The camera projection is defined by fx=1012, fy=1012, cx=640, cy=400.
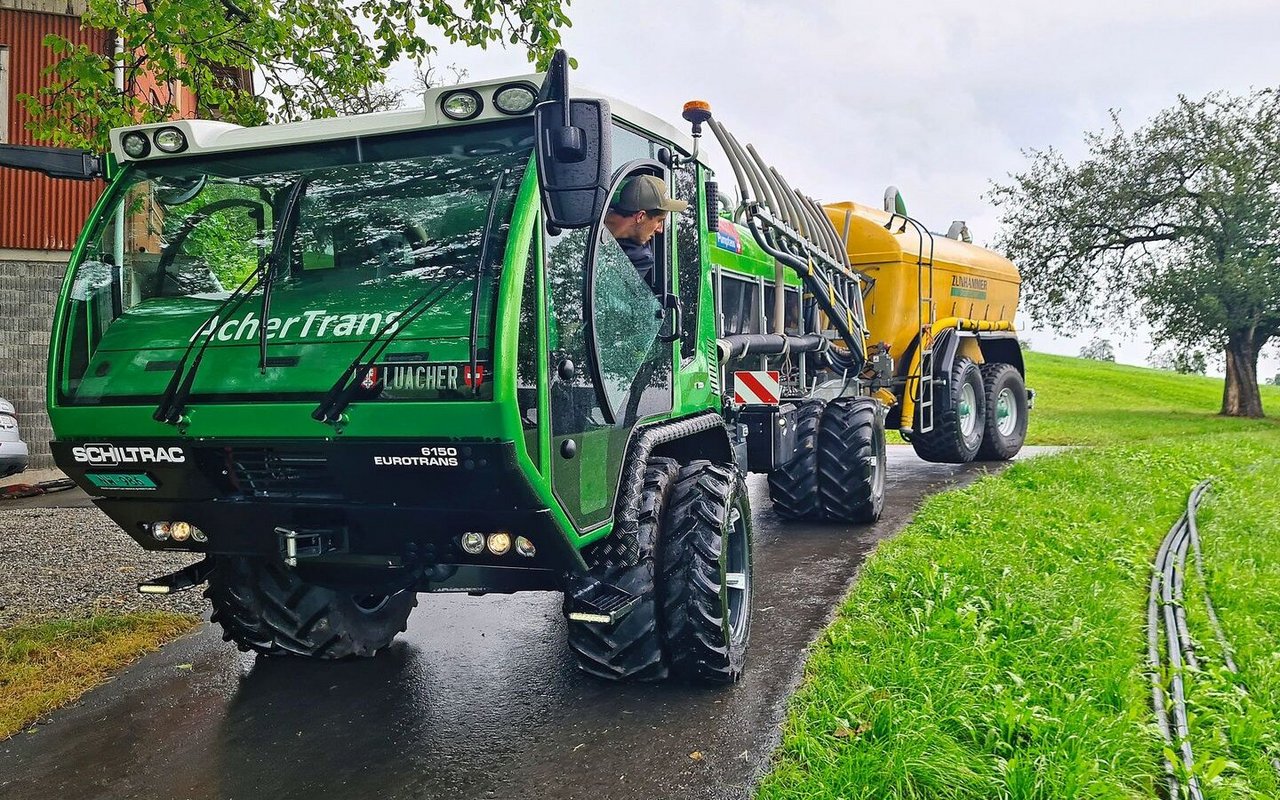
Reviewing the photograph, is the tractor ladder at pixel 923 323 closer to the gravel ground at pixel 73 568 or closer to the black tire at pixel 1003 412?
the black tire at pixel 1003 412

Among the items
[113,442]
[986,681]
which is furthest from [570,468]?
[986,681]

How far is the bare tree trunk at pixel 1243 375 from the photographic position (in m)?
22.5

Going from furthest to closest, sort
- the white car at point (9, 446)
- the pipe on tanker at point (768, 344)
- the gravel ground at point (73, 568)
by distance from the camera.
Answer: the white car at point (9, 446), the pipe on tanker at point (768, 344), the gravel ground at point (73, 568)

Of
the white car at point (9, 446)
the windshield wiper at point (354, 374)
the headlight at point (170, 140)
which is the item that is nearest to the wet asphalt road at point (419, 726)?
the windshield wiper at point (354, 374)

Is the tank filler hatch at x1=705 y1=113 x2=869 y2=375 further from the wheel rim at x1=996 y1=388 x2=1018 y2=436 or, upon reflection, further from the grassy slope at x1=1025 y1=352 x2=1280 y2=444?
the grassy slope at x1=1025 y1=352 x2=1280 y2=444

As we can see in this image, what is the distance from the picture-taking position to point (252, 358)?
11.5 ft

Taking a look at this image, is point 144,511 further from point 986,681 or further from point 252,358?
point 986,681

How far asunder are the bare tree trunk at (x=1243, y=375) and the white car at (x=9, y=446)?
22836mm

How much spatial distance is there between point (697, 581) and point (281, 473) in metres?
1.68

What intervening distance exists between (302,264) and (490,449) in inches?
42.7

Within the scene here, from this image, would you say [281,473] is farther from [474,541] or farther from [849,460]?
[849,460]

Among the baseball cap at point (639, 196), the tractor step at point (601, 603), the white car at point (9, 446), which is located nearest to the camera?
the tractor step at point (601, 603)

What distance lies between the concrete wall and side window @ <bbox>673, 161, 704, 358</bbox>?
1035 centimetres

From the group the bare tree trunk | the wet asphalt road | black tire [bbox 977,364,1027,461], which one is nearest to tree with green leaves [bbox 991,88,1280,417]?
the bare tree trunk
